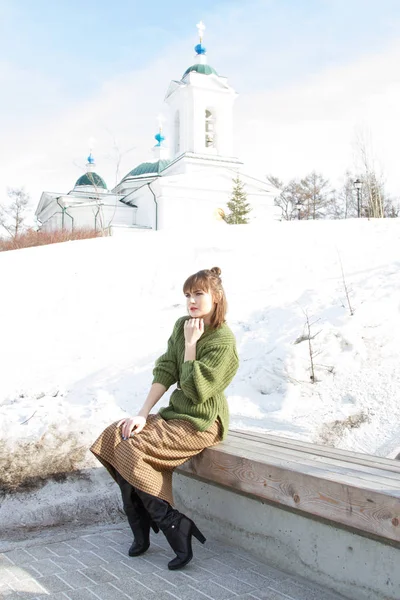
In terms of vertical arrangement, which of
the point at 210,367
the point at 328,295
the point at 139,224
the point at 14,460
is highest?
the point at 139,224

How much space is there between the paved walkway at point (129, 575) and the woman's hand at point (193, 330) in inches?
46.5

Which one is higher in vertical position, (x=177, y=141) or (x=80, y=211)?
(x=177, y=141)

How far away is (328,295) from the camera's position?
748 cm

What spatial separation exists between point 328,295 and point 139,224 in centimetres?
2628

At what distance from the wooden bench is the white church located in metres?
26.6

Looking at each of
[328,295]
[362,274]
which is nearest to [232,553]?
[328,295]

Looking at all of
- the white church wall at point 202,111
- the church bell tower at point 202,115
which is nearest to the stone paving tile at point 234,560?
the church bell tower at point 202,115

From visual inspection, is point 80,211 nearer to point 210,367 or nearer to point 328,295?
point 328,295

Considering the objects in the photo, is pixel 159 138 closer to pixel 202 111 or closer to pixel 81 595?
pixel 202 111

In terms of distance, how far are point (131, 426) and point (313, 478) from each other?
37.9 inches

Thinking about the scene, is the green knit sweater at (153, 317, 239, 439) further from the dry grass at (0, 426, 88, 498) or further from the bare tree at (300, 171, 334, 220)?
the bare tree at (300, 171, 334, 220)

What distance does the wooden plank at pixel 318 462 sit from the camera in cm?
267

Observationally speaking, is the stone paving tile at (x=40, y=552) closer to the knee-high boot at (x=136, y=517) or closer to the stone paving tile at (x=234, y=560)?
the knee-high boot at (x=136, y=517)

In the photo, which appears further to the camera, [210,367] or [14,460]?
[14,460]
